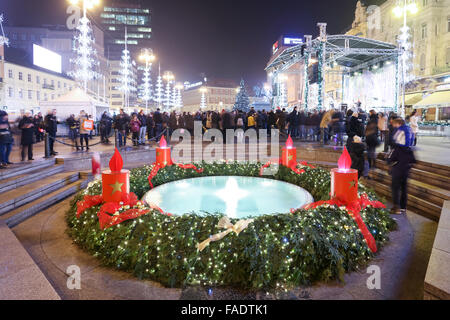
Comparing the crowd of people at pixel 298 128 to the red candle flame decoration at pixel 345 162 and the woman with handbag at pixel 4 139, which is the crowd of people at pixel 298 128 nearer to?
the woman with handbag at pixel 4 139

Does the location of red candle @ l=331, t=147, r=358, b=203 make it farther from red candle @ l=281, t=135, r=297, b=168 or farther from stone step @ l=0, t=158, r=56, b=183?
stone step @ l=0, t=158, r=56, b=183

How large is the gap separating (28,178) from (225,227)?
20.4ft

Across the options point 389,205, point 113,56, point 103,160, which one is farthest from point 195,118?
point 113,56

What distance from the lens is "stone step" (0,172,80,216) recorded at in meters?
5.80

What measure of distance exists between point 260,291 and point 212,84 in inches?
4261

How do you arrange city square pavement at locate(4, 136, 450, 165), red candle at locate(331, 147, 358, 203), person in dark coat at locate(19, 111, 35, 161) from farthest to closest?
1. person in dark coat at locate(19, 111, 35, 161)
2. city square pavement at locate(4, 136, 450, 165)
3. red candle at locate(331, 147, 358, 203)

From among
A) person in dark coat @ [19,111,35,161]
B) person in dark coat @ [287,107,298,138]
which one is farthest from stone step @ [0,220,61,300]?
person in dark coat @ [287,107,298,138]

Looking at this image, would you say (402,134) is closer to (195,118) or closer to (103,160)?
(103,160)

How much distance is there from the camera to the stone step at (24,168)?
7329mm

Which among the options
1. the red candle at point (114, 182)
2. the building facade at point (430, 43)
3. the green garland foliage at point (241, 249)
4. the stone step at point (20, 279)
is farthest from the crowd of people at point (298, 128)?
the building facade at point (430, 43)

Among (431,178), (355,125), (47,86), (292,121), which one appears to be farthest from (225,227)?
(47,86)

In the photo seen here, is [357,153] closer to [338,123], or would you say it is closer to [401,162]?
[401,162]

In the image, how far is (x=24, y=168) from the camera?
813 centimetres

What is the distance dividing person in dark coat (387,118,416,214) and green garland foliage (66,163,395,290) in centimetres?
214
